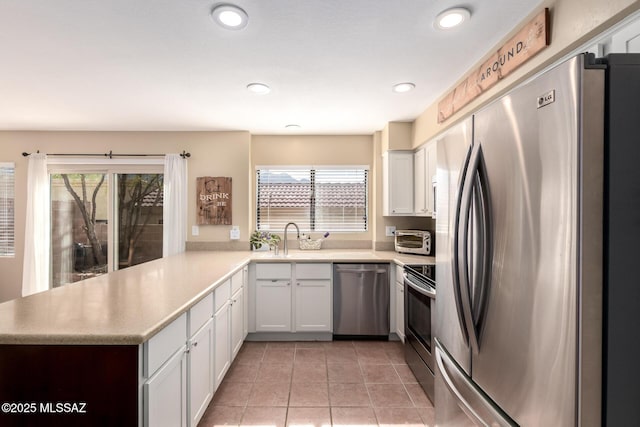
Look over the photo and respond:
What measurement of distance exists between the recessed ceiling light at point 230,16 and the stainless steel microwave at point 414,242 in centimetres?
269

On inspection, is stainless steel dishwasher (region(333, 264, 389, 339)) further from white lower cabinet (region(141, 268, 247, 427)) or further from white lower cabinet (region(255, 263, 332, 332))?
white lower cabinet (region(141, 268, 247, 427))

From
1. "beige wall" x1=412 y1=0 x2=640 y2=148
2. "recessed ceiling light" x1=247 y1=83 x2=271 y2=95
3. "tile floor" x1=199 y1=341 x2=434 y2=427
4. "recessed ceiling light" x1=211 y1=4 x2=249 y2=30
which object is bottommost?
"tile floor" x1=199 y1=341 x2=434 y2=427

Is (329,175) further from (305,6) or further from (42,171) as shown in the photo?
(42,171)

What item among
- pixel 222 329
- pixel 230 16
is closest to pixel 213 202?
pixel 222 329

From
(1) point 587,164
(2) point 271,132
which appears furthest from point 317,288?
(1) point 587,164

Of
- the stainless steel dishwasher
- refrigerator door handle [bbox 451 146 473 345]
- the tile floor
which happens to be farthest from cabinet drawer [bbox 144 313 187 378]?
the stainless steel dishwasher

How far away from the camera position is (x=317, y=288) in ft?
11.0

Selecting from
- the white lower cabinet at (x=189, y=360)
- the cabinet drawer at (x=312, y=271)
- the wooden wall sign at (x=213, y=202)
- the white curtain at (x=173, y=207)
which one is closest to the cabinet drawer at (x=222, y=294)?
the white lower cabinet at (x=189, y=360)

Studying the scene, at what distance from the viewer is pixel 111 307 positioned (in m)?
1.54

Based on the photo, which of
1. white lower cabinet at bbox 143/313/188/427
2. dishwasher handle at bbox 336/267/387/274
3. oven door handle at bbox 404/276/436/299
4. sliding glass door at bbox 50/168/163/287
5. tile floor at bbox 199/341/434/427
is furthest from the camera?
sliding glass door at bbox 50/168/163/287

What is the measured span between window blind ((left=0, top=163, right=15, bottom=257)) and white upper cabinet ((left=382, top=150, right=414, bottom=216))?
4.67 metres

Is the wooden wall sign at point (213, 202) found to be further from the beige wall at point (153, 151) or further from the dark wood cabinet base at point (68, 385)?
the dark wood cabinet base at point (68, 385)

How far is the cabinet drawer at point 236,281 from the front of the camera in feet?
9.02

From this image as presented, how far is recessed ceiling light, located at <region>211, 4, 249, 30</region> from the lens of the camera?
5.24ft
